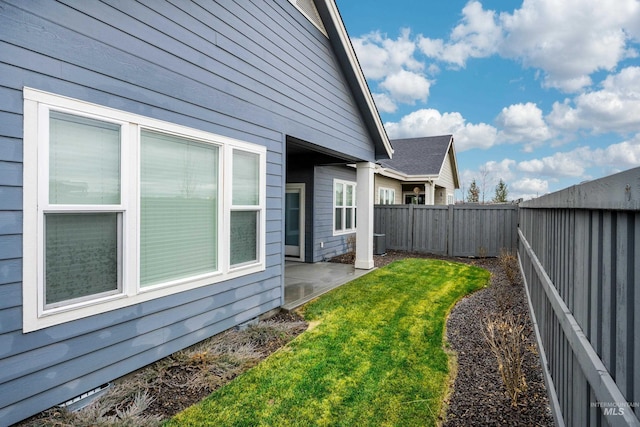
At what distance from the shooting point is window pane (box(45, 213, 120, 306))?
259 cm

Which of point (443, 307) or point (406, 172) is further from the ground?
point (406, 172)

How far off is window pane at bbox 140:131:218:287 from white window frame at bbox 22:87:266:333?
0.08m

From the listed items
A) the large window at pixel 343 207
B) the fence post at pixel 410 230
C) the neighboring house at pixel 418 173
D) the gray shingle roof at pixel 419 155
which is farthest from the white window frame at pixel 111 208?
the gray shingle roof at pixel 419 155

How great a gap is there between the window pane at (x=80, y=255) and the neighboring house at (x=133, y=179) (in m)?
0.01

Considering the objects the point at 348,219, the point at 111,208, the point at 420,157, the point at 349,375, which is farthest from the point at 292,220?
the point at 420,157

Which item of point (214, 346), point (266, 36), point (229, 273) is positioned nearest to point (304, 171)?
point (266, 36)

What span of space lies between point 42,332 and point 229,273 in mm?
2009

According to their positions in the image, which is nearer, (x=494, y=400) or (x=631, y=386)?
(x=631, y=386)

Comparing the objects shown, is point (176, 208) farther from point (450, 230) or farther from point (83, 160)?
point (450, 230)

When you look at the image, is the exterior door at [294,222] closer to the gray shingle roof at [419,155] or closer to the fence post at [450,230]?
the fence post at [450,230]

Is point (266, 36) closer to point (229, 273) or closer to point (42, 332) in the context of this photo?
point (229, 273)

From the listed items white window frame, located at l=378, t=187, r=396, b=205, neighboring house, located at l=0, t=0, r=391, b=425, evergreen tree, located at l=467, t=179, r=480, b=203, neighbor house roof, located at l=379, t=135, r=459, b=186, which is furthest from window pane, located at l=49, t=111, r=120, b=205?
evergreen tree, located at l=467, t=179, r=480, b=203

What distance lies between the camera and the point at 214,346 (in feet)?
12.8

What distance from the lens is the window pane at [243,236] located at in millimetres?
4477
